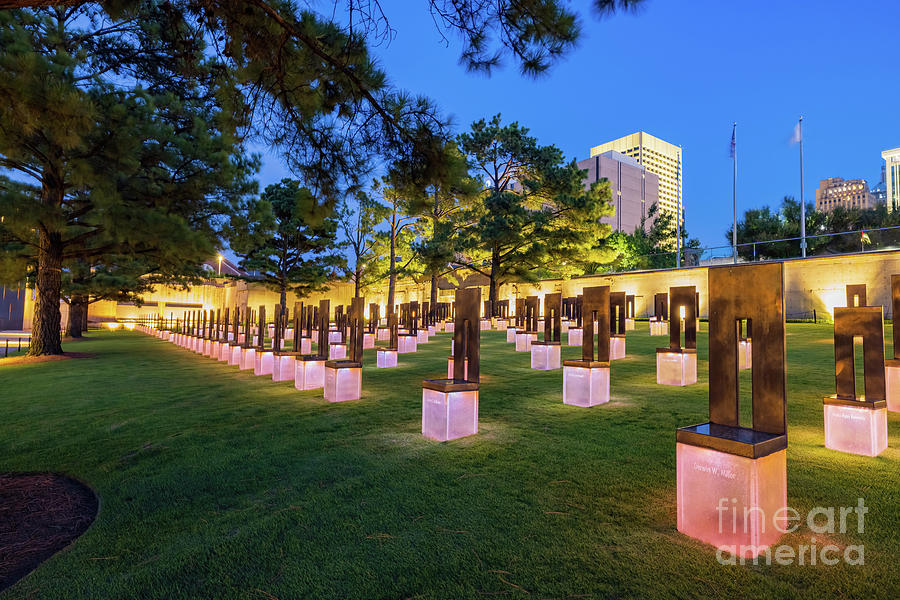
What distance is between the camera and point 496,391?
609 cm

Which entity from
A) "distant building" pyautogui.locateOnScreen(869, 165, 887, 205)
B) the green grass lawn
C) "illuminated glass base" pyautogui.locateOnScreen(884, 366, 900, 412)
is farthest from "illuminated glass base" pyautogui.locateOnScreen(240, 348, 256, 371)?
"distant building" pyautogui.locateOnScreen(869, 165, 887, 205)

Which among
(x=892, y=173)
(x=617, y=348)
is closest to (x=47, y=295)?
(x=617, y=348)

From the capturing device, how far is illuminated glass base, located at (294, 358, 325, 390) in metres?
6.77

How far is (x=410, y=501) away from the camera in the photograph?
2.65 metres

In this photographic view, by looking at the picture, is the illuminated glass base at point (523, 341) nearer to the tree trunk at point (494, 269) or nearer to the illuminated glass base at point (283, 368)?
the illuminated glass base at point (283, 368)

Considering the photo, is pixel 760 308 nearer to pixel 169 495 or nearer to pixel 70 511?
pixel 169 495

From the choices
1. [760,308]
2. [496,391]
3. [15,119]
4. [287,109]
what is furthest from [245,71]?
[496,391]

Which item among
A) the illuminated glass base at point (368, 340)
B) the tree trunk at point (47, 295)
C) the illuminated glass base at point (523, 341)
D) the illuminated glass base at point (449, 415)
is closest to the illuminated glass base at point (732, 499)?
the illuminated glass base at point (449, 415)

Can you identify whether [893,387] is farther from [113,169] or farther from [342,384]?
[113,169]

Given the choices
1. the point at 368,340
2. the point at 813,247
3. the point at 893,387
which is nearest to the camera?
the point at 893,387

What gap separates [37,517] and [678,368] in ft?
23.0

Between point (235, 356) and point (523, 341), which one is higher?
point (523, 341)

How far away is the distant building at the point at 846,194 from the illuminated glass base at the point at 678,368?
90.0 metres

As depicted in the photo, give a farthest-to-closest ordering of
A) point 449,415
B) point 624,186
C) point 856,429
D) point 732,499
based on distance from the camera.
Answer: point 624,186, point 449,415, point 856,429, point 732,499
